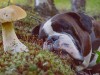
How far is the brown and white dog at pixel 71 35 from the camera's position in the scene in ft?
15.5

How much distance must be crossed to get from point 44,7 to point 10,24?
4742 mm

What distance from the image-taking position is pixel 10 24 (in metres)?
4.41

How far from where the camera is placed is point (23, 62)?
12.9 ft

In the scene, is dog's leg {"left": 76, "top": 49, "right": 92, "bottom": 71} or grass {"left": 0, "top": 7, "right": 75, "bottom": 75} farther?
dog's leg {"left": 76, "top": 49, "right": 92, "bottom": 71}

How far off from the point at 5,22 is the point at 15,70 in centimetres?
78

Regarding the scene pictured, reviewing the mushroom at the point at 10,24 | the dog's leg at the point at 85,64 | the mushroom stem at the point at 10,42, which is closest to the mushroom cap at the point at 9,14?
the mushroom at the point at 10,24

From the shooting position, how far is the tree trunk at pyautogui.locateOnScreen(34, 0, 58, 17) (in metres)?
9.05

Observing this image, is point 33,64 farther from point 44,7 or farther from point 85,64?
point 44,7

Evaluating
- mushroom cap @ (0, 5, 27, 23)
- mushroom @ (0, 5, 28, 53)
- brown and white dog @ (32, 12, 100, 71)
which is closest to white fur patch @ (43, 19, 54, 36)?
brown and white dog @ (32, 12, 100, 71)

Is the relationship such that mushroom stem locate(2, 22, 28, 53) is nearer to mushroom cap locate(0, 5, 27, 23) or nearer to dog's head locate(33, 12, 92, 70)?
mushroom cap locate(0, 5, 27, 23)

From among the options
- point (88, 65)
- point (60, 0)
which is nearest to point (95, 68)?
point (88, 65)

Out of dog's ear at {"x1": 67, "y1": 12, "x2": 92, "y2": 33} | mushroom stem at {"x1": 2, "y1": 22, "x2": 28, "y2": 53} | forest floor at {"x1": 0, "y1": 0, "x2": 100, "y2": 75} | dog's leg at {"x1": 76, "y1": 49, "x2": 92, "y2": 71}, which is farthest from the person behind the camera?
dog's ear at {"x1": 67, "y1": 12, "x2": 92, "y2": 33}

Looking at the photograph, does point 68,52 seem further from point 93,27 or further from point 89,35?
point 93,27

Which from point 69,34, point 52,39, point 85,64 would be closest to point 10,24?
point 52,39
